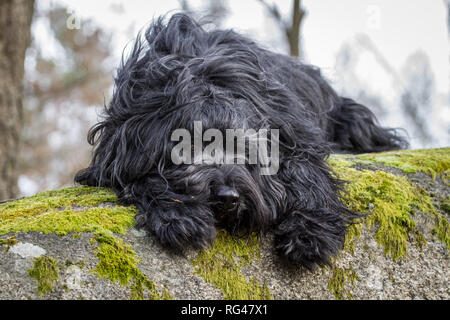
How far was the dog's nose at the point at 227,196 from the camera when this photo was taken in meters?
2.78

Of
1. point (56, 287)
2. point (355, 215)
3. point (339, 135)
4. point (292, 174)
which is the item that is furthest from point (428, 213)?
point (56, 287)

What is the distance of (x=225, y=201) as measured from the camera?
2.80 meters

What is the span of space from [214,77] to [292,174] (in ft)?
2.93

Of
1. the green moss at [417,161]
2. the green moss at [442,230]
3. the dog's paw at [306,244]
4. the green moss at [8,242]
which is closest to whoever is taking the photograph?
the green moss at [8,242]

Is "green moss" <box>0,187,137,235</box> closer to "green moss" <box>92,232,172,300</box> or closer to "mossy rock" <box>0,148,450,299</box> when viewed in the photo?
"mossy rock" <box>0,148,450,299</box>

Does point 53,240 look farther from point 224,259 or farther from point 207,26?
point 207,26

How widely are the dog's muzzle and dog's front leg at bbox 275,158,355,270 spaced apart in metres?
0.32

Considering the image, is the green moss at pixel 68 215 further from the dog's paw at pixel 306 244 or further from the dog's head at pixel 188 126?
the dog's paw at pixel 306 244

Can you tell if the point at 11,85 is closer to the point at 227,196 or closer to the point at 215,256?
the point at 227,196

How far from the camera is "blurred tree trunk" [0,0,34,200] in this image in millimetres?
5715

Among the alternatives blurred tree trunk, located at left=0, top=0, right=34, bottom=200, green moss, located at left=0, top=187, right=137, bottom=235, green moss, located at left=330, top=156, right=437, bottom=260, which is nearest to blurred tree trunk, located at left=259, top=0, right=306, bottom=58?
blurred tree trunk, located at left=0, top=0, right=34, bottom=200

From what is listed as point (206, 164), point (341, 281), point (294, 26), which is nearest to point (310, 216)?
point (341, 281)

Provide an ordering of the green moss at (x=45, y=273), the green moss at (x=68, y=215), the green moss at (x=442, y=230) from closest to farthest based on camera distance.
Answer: the green moss at (x=45, y=273) → the green moss at (x=68, y=215) → the green moss at (x=442, y=230)

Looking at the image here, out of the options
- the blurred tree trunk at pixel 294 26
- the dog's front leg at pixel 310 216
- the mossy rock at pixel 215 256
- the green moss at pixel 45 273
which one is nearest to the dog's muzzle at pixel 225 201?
the mossy rock at pixel 215 256
